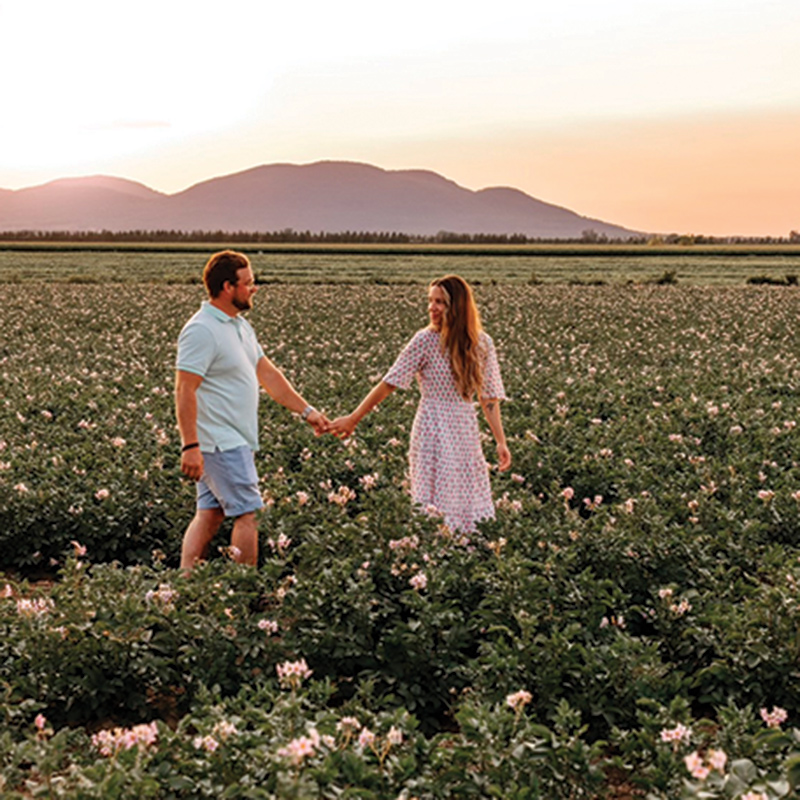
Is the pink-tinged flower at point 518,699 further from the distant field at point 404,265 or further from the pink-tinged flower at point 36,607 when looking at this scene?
the distant field at point 404,265

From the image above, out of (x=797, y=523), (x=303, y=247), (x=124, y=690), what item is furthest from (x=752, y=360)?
(x=303, y=247)

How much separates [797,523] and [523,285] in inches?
1568

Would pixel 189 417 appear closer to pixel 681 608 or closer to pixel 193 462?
pixel 193 462

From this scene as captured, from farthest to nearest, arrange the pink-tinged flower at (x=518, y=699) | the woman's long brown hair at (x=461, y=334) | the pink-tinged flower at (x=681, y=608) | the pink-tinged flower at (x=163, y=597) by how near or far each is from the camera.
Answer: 1. the woman's long brown hair at (x=461, y=334)
2. the pink-tinged flower at (x=681, y=608)
3. the pink-tinged flower at (x=163, y=597)
4. the pink-tinged flower at (x=518, y=699)

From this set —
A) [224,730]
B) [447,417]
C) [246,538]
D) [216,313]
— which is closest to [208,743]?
[224,730]

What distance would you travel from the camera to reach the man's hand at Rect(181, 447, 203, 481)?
253 inches

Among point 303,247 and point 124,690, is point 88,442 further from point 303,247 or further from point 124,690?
point 303,247

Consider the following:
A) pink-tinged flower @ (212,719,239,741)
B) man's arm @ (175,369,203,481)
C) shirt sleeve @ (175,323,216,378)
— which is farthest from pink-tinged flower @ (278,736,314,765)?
shirt sleeve @ (175,323,216,378)

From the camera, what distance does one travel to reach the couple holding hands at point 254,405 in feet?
21.6

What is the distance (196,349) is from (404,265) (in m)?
60.7

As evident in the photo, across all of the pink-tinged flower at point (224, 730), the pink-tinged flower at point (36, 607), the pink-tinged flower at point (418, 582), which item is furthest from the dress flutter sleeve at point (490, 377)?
the pink-tinged flower at point (224, 730)

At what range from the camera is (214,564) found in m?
6.35

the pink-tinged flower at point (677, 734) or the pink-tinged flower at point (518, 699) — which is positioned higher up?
the pink-tinged flower at point (518, 699)

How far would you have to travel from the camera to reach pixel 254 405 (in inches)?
272
